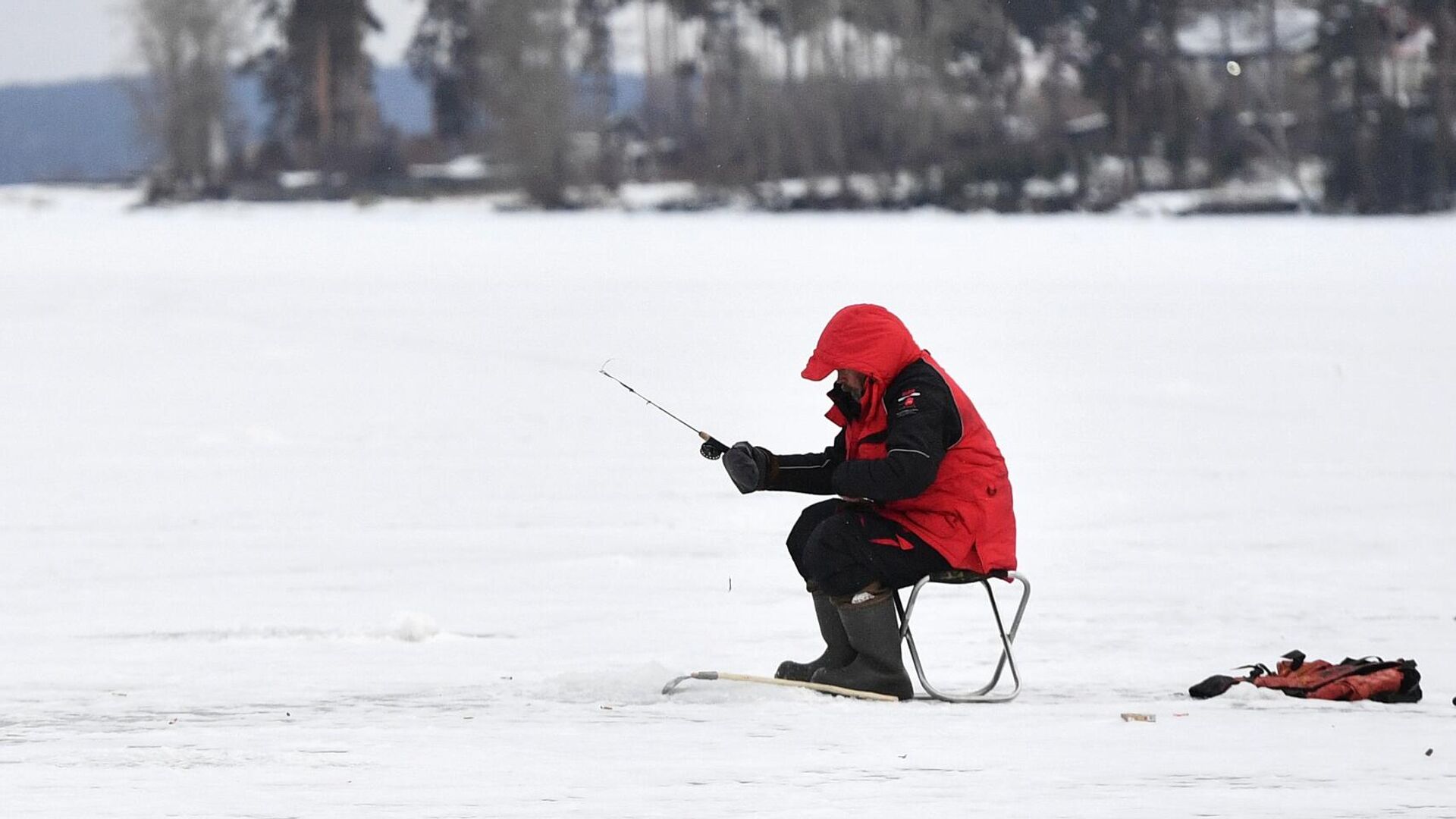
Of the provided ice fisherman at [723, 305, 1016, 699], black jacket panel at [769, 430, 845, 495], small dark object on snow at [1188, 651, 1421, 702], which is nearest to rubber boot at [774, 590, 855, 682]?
ice fisherman at [723, 305, 1016, 699]

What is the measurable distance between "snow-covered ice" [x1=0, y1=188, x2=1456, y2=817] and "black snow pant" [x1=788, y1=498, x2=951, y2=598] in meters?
0.31

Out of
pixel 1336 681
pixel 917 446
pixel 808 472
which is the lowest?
pixel 1336 681

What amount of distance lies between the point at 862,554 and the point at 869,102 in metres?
58.3

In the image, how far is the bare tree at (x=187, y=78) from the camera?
69.6 meters

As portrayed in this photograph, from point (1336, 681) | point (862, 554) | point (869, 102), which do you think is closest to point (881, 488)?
point (862, 554)

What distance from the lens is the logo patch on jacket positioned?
4691 mm

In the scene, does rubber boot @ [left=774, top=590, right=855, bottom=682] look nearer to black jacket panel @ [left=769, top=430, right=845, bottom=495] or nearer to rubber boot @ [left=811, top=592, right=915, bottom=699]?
rubber boot @ [left=811, top=592, right=915, bottom=699]

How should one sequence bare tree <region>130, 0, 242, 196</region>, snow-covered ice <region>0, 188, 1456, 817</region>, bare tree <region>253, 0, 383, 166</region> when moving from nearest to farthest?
snow-covered ice <region>0, 188, 1456, 817</region>, bare tree <region>130, 0, 242, 196</region>, bare tree <region>253, 0, 383, 166</region>

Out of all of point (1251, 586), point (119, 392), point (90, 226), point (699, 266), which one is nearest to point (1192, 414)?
point (1251, 586)

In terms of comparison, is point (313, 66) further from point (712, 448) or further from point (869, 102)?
point (712, 448)

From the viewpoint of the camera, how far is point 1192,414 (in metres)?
12.6

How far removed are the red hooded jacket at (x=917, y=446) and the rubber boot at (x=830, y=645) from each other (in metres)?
0.33

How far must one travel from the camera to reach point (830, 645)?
5.18 m

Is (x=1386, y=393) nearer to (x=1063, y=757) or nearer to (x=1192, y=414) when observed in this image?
(x=1192, y=414)
